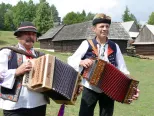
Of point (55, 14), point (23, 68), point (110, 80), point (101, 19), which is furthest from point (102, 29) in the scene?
point (55, 14)

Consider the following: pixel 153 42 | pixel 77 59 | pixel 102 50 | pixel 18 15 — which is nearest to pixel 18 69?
pixel 77 59

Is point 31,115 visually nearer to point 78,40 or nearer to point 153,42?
point 78,40

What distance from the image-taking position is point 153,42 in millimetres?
42406

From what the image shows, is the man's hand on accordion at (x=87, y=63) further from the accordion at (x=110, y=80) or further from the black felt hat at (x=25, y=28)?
the black felt hat at (x=25, y=28)

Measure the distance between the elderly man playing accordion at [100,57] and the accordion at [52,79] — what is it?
0.60m

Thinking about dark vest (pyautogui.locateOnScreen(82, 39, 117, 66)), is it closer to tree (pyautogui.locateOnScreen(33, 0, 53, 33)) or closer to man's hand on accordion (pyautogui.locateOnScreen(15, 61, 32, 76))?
man's hand on accordion (pyautogui.locateOnScreen(15, 61, 32, 76))

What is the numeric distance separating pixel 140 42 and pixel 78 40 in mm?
11012

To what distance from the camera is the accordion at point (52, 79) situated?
3.12 m

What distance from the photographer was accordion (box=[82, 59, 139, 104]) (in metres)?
3.82

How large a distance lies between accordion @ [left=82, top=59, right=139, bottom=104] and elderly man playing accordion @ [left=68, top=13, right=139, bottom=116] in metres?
0.12

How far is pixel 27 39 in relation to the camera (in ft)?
11.2

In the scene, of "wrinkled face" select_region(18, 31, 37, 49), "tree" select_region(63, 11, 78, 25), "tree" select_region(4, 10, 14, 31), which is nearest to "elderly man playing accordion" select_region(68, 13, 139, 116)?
"wrinkled face" select_region(18, 31, 37, 49)

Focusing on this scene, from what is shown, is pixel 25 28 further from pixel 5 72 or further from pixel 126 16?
pixel 126 16

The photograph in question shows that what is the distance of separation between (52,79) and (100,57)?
114 centimetres
